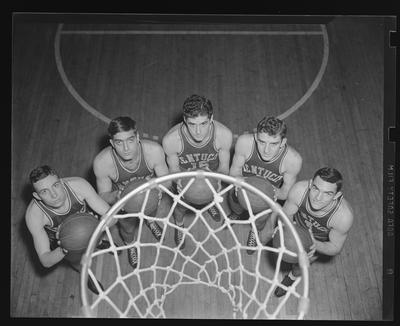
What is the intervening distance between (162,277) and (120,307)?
0.66 feet

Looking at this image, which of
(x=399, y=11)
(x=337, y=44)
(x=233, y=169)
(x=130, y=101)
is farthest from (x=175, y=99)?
(x=399, y=11)

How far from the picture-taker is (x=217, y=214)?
2.12m

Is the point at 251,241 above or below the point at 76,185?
below

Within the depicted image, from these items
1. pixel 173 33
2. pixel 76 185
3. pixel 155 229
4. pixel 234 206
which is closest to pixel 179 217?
pixel 155 229

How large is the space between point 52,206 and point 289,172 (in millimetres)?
927

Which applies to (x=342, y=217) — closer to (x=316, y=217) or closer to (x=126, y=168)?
(x=316, y=217)

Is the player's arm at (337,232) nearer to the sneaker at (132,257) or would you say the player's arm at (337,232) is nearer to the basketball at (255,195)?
the basketball at (255,195)

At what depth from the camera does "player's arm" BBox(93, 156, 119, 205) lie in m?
1.93

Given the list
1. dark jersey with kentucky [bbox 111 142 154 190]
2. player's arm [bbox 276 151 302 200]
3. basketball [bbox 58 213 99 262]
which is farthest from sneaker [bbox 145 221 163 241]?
player's arm [bbox 276 151 302 200]

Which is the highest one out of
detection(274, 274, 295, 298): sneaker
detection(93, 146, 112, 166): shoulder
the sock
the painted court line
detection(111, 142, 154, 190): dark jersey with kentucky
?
the painted court line

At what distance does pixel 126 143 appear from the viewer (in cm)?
181

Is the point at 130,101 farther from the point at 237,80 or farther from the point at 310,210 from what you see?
the point at 310,210

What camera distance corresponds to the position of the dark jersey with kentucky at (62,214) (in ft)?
5.93

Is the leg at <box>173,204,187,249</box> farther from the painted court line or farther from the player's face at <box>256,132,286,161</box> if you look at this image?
the painted court line
